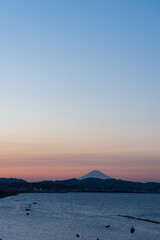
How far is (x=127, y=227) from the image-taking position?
78250mm

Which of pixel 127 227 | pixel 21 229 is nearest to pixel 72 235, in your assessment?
pixel 21 229

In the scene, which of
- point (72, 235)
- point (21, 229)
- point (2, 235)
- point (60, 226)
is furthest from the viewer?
point (60, 226)

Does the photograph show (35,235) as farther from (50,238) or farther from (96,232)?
(96,232)

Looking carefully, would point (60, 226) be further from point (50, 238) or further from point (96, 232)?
point (50, 238)

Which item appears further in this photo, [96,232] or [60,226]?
[60,226]

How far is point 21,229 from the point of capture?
2751 inches

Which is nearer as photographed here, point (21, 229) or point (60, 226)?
point (21, 229)

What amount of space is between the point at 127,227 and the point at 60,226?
15.8 meters

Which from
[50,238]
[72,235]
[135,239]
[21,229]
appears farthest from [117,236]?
[21,229]

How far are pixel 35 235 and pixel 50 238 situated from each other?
4030mm

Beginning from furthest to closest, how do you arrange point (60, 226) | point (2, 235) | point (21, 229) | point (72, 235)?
point (60, 226) < point (21, 229) < point (72, 235) < point (2, 235)

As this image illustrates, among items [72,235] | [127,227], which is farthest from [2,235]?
[127,227]

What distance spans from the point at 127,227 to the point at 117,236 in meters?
13.6

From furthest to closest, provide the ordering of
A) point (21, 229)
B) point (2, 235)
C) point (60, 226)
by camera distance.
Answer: point (60, 226) → point (21, 229) → point (2, 235)
